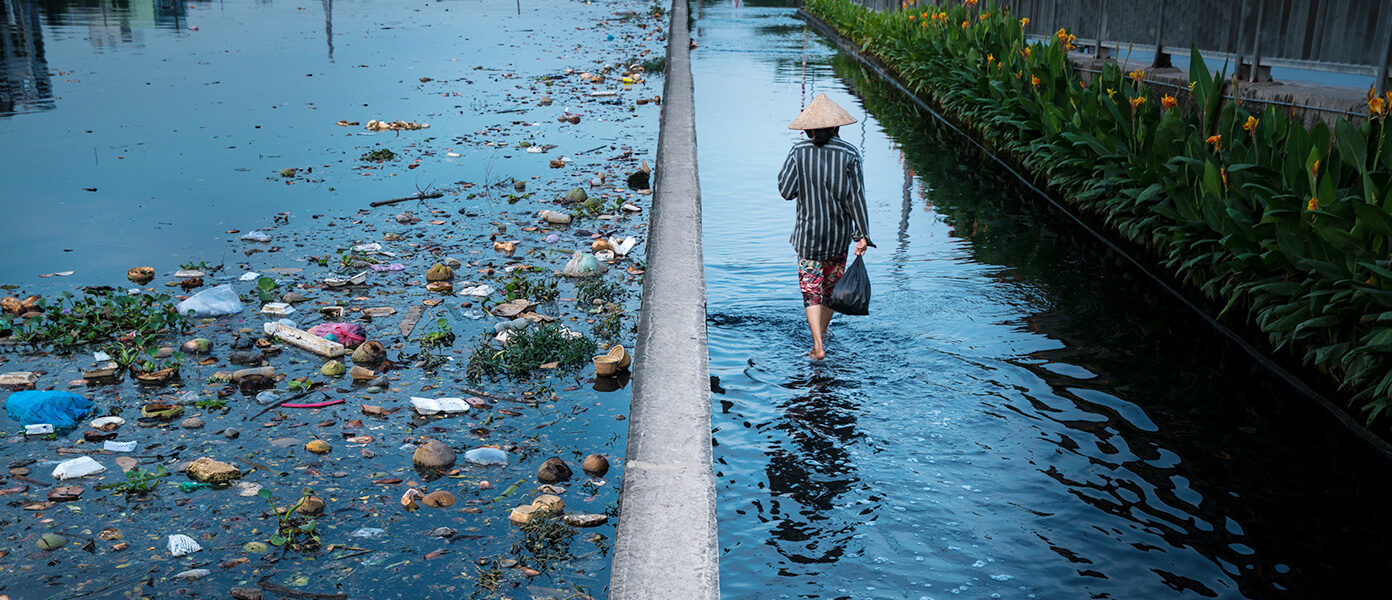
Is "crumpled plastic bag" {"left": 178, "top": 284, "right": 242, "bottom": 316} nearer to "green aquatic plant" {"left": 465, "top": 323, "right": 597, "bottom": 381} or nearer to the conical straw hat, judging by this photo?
"green aquatic plant" {"left": 465, "top": 323, "right": 597, "bottom": 381}

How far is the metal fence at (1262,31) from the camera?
23.0 feet

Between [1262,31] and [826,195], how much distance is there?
4.26 meters

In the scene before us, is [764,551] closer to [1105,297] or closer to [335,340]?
[335,340]

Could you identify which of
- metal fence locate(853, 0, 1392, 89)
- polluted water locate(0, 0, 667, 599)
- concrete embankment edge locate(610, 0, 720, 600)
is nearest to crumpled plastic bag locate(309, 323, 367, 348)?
polluted water locate(0, 0, 667, 599)

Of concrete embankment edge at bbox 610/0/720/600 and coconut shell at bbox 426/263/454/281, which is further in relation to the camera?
coconut shell at bbox 426/263/454/281

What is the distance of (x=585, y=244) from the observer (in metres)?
7.79

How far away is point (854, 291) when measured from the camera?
591 cm

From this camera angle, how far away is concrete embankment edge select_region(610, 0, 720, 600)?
3.61m

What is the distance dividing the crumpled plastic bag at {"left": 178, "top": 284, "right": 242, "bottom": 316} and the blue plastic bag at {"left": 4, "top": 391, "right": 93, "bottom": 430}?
1.31m

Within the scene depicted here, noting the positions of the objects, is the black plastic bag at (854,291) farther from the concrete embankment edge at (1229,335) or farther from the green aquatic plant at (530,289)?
the concrete embankment edge at (1229,335)

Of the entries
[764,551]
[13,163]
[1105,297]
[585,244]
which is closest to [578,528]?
[764,551]

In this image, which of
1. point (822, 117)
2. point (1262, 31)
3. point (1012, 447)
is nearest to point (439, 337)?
point (822, 117)

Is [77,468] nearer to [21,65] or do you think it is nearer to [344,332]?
[344,332]

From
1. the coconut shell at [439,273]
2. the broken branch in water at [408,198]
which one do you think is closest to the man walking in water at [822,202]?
the coconut shell at [439,273]
